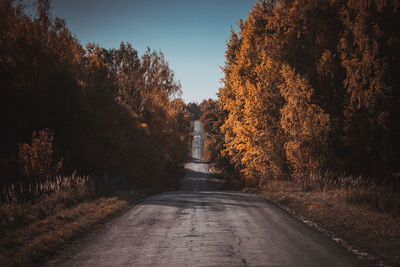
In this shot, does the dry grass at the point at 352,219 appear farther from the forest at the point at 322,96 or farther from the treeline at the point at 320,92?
the treeline at the point at 320,92

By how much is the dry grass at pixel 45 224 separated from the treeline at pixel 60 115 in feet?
9.60

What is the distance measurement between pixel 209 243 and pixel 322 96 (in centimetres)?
1664

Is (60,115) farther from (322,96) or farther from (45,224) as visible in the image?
(322,96)

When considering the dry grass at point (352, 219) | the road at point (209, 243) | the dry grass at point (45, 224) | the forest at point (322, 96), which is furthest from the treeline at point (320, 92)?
the dry grass at point (45, 224)

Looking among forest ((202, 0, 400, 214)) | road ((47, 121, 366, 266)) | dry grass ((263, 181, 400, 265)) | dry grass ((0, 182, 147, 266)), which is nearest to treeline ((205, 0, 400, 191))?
forest ((202, 0, 400, 214))

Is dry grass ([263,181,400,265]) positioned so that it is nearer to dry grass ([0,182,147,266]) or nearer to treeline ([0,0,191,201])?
dry grass ([0,182,147,266])

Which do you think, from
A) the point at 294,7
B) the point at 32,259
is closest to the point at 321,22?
the point at 294,7

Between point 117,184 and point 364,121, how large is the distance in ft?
56.5

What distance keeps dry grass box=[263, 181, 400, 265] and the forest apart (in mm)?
1296

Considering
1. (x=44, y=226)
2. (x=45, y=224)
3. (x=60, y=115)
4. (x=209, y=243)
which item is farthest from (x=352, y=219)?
(x=60, y=115)

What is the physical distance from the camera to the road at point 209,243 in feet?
19.1

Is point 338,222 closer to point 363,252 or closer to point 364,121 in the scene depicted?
point 363,252

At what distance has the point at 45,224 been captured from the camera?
29.6 ft

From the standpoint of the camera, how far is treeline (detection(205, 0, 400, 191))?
15805mm
